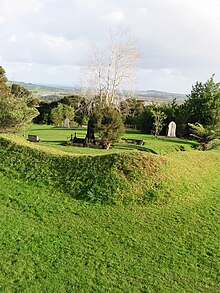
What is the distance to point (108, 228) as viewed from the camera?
243 inches

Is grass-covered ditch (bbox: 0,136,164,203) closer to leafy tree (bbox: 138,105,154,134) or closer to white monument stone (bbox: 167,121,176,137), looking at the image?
white monument stone (bbox: 167,121,176,137)

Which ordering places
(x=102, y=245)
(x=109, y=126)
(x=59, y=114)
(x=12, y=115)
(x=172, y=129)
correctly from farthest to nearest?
(x=59, y=114), (x=172, y=129), (x=109, y=126), (x=12, y=115), (x=102, y=245)

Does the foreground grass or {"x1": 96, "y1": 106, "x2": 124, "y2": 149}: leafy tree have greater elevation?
{"x1": 96, "y1": 106, "x2": 124, "y2": 149}: leafy tree

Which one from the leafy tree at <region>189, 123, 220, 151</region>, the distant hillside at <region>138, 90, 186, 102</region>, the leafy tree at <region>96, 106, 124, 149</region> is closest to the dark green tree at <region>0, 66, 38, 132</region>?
the leafy tree at <region>96, 106, 124, 149</region>

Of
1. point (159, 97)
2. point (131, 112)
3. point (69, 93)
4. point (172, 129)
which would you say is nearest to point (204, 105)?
point (172, 129)

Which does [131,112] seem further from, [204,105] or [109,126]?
[109,126]

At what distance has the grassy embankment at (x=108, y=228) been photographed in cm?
465

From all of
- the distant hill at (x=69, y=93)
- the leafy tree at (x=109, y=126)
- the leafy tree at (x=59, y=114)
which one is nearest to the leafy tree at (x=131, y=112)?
the distant hill at (x=69, y=93)

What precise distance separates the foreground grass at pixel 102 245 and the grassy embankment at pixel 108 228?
0.6 inches

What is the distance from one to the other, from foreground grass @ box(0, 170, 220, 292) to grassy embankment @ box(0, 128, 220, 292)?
0.05ft

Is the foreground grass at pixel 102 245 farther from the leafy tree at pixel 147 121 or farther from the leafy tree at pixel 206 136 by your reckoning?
the leafy tree at pixel 147 121

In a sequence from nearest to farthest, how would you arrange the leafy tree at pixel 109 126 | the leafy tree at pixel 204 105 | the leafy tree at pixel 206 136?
1. the leafy tree at pixel 109 126
2. the leafy tree at pixel 206 136
3. the leafy tree at pixel 204 105

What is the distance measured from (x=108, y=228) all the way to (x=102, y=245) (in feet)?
2.13

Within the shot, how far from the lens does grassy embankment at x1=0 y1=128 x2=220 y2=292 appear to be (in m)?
4.65
